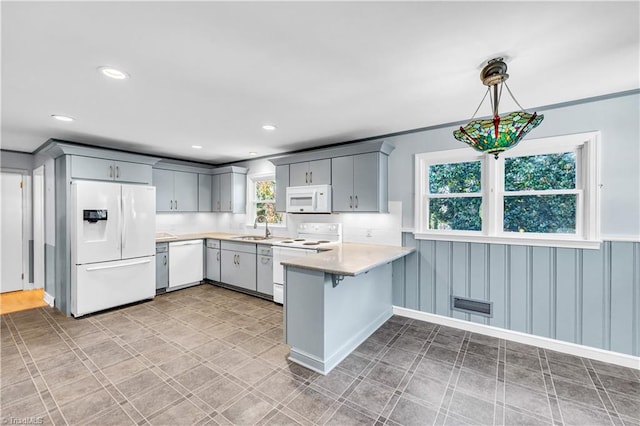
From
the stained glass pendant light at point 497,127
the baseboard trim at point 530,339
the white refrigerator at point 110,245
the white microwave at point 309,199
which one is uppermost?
the stained glass pendant light at point 497,127

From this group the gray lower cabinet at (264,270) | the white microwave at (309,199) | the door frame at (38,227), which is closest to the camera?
the white microwave at (309,199)

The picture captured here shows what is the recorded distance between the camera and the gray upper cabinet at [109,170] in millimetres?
3588

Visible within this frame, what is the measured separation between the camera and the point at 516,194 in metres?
2.91

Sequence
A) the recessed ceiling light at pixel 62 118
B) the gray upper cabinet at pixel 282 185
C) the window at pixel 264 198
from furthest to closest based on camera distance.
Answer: the window at pixel 264 198, the gray upper cabinet at pixel 282 185, the recessed ceiling light at pixel 62 118

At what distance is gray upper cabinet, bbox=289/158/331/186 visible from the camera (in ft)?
12.8

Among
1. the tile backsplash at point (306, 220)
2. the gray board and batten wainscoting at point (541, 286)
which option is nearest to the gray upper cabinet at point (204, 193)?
the tile backsplash at point (306, 220)

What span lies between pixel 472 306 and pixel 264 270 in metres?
2.77

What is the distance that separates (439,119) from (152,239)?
4.18m

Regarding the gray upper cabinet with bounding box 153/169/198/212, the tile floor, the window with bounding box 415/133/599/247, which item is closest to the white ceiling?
the window with bounding box 415/133/599/247

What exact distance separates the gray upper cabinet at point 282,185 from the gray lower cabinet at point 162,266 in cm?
194

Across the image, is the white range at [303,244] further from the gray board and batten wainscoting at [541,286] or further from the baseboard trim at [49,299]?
the baseboard trim at [49,299]

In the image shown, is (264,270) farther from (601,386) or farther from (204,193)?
(601,386)

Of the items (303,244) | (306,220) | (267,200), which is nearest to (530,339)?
(303,244)

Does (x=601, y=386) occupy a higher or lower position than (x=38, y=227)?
lower
